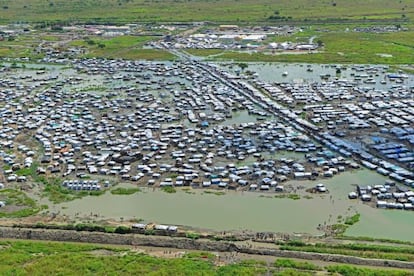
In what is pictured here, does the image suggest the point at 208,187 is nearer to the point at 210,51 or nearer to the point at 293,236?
the point at 293,236

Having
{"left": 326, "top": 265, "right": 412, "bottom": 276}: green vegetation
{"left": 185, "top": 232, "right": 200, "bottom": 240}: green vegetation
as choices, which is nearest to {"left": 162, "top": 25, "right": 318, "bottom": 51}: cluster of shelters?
{"left": 185, "top": 232, "right": 200, "bottom": 240}: green vegetation

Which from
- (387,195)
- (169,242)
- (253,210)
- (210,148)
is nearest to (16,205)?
(169,242)

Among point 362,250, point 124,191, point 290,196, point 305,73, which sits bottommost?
point 362,250

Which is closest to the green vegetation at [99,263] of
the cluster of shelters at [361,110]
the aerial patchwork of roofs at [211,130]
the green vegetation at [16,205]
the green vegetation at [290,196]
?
the green vegetation at [16,205]

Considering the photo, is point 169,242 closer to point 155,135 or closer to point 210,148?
point 210,148

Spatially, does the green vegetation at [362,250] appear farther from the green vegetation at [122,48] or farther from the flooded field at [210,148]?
the green vegetation at [122,48]
